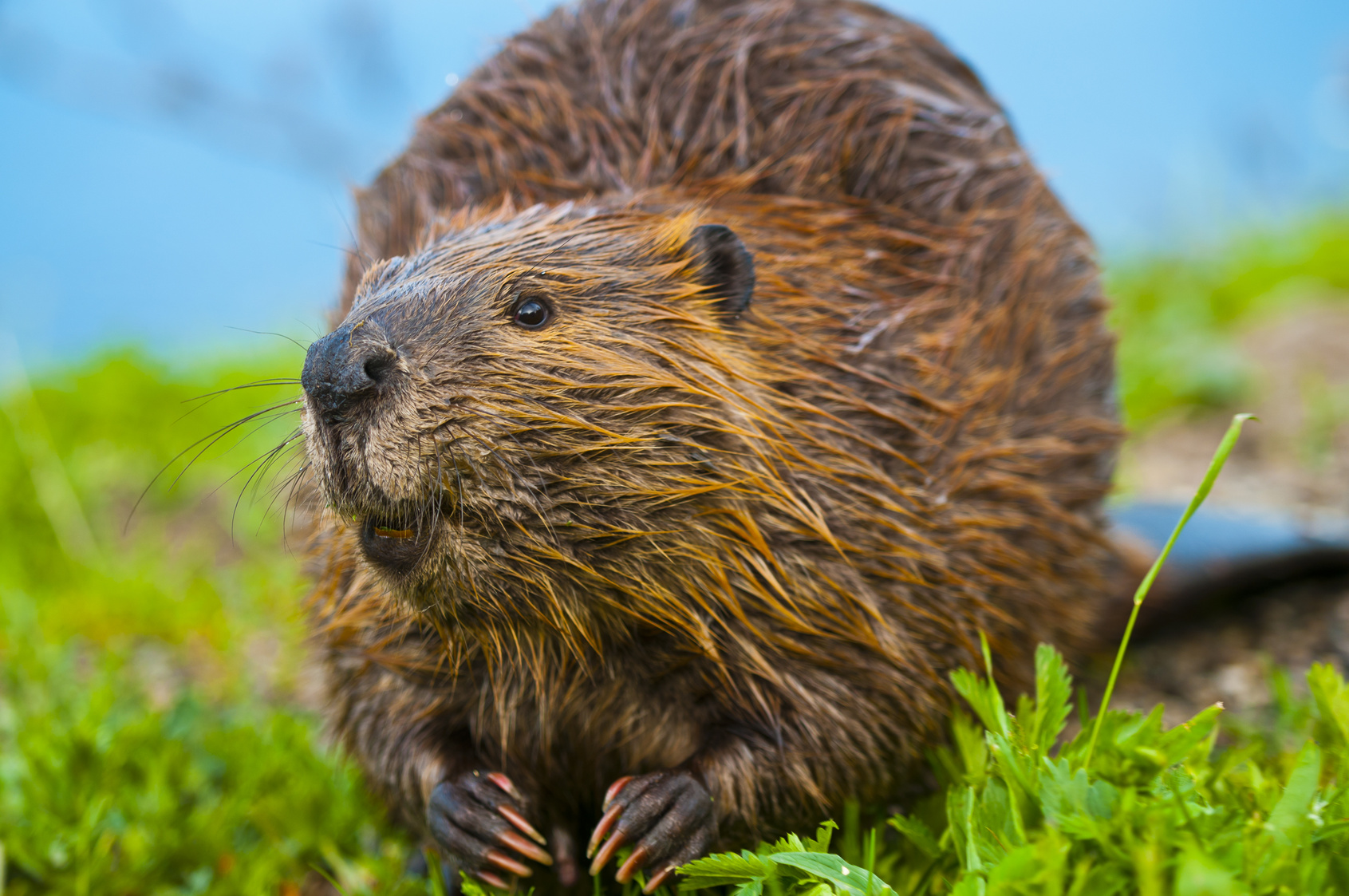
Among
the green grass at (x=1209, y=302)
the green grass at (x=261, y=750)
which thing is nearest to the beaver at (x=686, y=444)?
the green grass at (x=261, y=750)

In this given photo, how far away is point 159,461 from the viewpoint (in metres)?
4.75

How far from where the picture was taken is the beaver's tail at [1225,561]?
8.39 feet

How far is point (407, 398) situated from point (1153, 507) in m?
2.26

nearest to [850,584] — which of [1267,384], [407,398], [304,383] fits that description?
[407,398]

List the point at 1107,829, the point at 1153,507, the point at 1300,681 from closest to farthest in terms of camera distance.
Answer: the point at 1107,829
the point at 1300,681
the point at 1153,507

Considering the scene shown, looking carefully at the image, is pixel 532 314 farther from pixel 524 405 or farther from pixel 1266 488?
pixel 1266 488

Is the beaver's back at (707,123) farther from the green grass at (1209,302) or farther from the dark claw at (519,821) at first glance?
the green grass at (1209,302)

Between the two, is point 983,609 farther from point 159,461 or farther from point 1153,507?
point 159,461

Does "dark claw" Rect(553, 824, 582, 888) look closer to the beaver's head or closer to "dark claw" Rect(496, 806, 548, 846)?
"dark claw" Rect(496, 806, 548, 846)

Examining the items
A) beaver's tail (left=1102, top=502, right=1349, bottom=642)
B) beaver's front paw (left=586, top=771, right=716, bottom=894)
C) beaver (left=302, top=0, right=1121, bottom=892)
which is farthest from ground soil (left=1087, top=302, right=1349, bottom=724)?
beaver's front paw (left=586, top=771, right=716, bottom=894)

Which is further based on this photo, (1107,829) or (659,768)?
(659,768)

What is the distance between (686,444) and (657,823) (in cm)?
56

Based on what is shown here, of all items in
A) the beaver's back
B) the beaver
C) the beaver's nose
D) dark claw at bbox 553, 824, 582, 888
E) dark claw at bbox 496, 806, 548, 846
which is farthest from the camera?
the beaver's back

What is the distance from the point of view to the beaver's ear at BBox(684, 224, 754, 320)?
1.73 m
